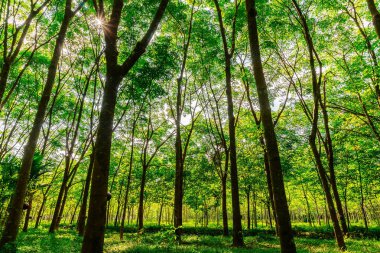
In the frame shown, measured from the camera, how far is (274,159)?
511 cm

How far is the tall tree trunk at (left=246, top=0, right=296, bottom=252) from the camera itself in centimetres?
471

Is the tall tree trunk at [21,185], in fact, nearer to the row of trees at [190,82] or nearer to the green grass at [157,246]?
the row of trees at [190,82]

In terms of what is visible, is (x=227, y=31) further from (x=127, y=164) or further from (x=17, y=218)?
(x=127, y=164)

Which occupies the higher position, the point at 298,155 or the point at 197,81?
the point at 197,81

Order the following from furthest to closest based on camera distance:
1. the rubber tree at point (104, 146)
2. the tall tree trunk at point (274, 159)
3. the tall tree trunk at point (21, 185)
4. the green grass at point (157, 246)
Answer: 1. the green grass at point (157, 246)
2. the tall tree trunk at point (21, 185)
3. the rubber tree at point (104, 146)
4. the tall tree trunk at point (274, 159)

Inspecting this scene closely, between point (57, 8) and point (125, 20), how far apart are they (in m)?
3.40

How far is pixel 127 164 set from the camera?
33656mm

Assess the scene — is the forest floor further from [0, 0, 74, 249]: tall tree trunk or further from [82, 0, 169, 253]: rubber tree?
[82, 0, 169, 253]: rubber tree

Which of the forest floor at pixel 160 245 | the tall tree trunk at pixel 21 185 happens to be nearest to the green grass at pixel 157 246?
the forest floor at pixel 160 245

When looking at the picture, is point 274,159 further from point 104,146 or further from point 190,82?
point 190,82

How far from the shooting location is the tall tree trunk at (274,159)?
4.71 m

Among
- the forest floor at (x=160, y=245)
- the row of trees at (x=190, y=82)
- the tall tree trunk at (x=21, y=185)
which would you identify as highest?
the row of trees at (x=190, y=82)

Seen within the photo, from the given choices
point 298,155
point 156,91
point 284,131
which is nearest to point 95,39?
point 156,91

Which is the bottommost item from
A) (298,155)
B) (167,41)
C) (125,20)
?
(298,155)
